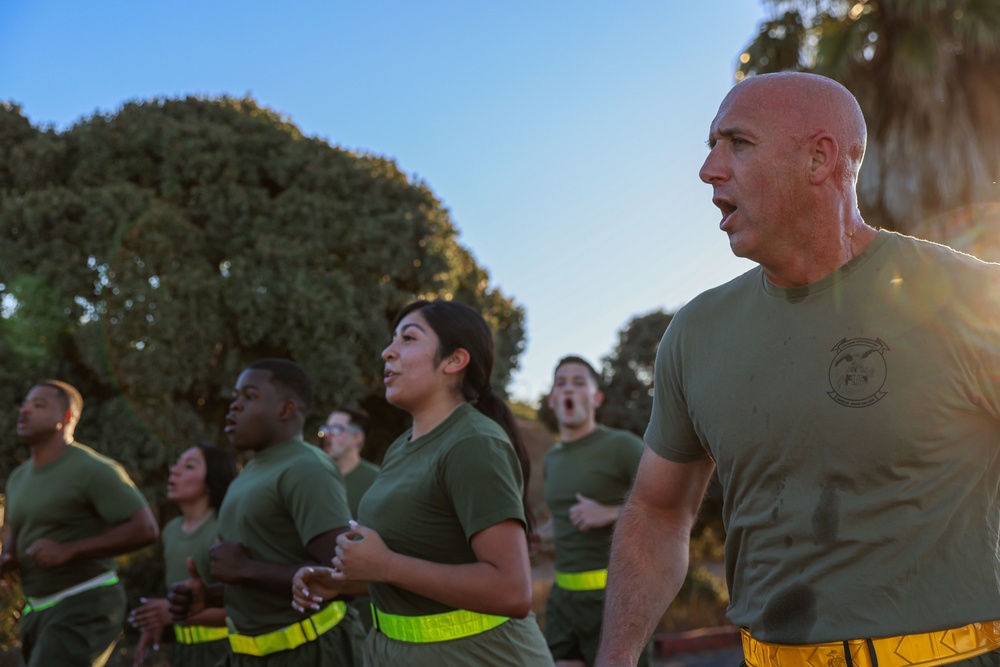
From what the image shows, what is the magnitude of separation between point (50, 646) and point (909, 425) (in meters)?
6.04

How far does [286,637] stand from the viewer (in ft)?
16.4

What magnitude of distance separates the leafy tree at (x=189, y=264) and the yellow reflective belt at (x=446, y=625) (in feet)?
42.2

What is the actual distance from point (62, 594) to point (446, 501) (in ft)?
14.0

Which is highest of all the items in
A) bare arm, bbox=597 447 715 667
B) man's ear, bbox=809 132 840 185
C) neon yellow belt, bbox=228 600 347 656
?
man's ear, bbox=809 132 840 185

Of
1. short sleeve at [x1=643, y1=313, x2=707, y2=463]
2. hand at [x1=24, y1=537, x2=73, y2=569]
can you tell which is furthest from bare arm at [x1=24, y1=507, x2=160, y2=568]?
short sleeve at [x1=643, y1=313, x2=707, y2=463]

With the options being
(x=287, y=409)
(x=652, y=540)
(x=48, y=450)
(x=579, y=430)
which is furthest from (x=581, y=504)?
(x=652, y=540)

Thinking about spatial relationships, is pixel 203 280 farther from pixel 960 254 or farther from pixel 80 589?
pixel 960 254

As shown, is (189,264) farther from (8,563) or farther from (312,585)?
(312,585)

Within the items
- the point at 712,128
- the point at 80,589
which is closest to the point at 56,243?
the point at 80,589

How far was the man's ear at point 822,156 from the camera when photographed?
8.39 ft

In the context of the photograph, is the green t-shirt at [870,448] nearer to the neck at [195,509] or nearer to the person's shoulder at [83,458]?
the person's shoulder at [83,458]

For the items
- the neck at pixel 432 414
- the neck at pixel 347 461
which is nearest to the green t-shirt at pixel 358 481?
the neck at pixel 347 461

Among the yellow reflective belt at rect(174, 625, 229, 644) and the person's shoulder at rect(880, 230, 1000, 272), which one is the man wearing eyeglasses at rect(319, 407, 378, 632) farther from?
the person's shoulder at rect(880, 230, 1000, 272)

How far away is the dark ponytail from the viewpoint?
4.21 m
